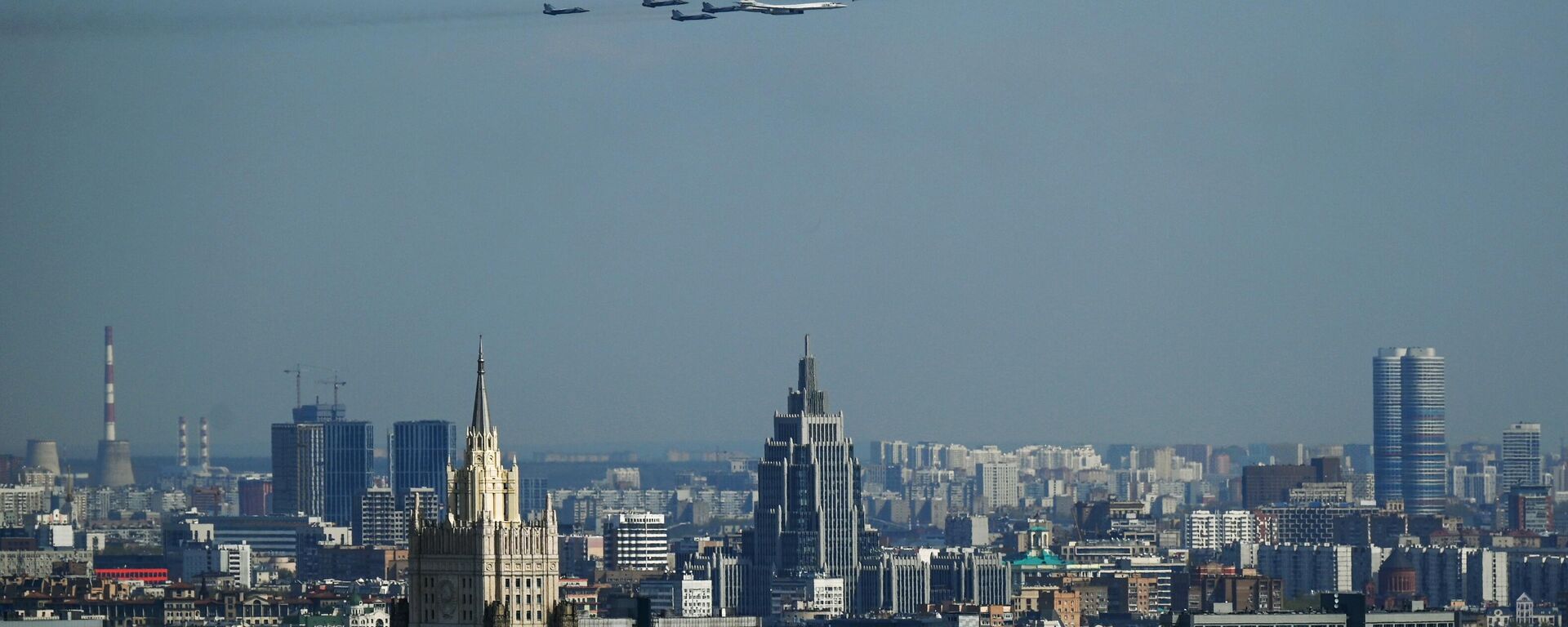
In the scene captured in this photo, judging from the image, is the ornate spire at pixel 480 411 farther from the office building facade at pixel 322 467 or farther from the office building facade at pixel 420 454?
the office building facade at pixel 322 467

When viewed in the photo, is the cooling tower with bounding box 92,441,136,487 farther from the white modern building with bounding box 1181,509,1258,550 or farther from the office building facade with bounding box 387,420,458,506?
the white modern building with bounding box 1181,509,1258,550

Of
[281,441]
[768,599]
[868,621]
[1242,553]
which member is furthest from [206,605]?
[281,441]

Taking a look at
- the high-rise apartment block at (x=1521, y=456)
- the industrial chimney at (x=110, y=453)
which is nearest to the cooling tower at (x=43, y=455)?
the industrial chimney at (x=110, y=453)

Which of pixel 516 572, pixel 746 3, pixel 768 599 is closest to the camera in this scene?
pixel 516 572

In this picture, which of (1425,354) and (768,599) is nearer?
(768,599)

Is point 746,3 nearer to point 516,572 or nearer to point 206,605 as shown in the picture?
point 516,572

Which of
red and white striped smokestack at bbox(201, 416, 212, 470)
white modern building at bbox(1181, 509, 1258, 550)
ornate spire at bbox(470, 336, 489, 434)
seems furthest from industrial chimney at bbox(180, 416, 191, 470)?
ornate spire at bbox(470, 336, 489, 434)

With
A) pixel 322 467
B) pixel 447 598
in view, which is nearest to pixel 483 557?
pixel 447 598
